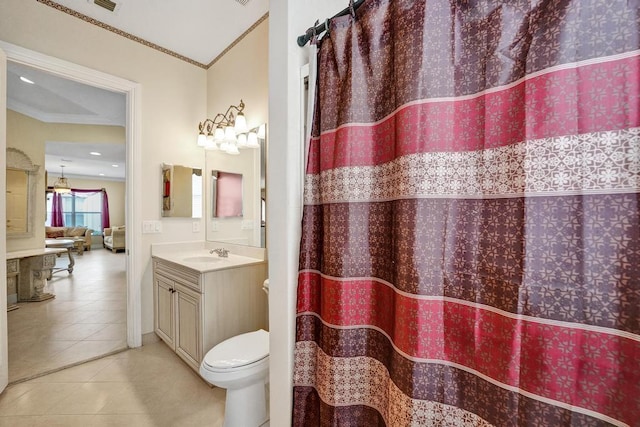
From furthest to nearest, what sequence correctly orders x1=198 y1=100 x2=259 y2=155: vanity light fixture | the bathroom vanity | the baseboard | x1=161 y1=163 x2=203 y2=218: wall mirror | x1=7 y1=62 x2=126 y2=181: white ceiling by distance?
x1=7 y1=62 x2=126 y2=181: white ceiling → x1=161 y1=163 x2=203 y2=218: wall mirror → the baseboard → x1=198 y1=100 x2=259 y2=155: vanity light fixture → the bathroom vanity

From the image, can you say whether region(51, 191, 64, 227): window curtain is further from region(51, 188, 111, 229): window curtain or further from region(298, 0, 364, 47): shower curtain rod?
region(298, 0, 364, 47): shower curtain rod

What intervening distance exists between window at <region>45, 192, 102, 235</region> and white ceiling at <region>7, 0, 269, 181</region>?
7247mm

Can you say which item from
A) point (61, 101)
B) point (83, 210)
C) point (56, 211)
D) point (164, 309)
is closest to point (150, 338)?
point (164, 309)

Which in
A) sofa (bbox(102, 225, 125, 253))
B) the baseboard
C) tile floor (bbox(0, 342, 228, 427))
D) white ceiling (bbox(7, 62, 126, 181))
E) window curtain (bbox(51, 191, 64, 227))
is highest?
white ceiling (bbox(7, 62, 126, 181))

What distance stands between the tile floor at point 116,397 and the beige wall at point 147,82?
52cm

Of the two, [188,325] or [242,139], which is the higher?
[242,139]

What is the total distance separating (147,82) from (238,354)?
2.59 meters

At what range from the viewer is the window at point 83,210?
9.39 metres

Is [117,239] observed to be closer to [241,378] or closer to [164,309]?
[164,309]

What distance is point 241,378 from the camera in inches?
52.2

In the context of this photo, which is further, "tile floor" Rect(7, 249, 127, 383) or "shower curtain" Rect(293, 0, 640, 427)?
"tile floor" Rect(7, 249, 127, 383)

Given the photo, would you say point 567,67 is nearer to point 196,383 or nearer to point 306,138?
Answer: point 306,138

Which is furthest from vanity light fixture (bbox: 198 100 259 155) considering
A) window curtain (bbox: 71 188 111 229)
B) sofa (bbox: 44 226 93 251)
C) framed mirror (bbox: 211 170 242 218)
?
window curtain (bbox: 71 188 111 229)

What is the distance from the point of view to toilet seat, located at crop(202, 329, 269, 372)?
133 cm
